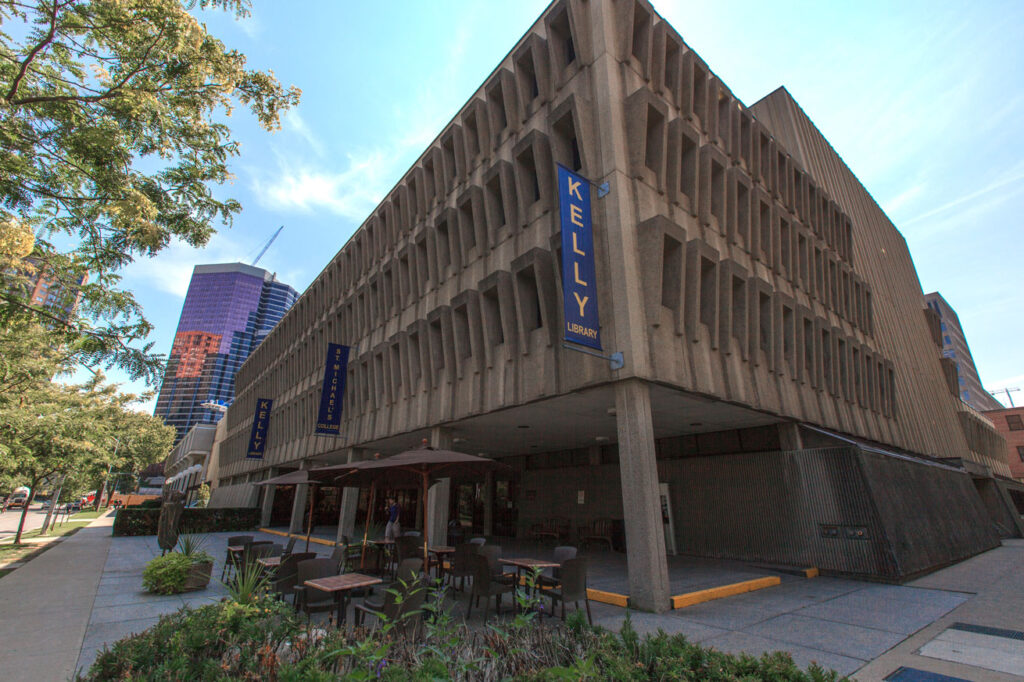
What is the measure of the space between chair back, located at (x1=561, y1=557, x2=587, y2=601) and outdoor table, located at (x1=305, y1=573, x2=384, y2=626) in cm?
308

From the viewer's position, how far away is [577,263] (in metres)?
10.7

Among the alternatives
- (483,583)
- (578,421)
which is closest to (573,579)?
(483,583)

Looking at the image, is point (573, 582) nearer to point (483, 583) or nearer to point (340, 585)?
point (483, 583)

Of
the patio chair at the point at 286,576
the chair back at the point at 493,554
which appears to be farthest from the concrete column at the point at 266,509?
the chair back at the point at 493,554

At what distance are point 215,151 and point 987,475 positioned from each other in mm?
45621

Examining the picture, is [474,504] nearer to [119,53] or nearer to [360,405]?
[360,405]

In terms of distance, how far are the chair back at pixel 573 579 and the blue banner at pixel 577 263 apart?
447 cm

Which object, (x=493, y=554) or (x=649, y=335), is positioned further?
(x=649, y=335)

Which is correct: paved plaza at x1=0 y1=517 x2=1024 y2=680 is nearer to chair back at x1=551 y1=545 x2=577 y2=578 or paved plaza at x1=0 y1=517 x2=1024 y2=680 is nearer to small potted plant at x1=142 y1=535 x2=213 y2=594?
small potted plant at x1=142 y1=535 x2=213 y2=594

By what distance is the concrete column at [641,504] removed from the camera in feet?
29.7

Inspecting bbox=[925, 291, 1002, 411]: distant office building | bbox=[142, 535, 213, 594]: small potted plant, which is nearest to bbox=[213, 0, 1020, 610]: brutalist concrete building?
bbox=[142, 535, 213, 594]: small potted plant

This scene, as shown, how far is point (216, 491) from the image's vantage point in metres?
54.9

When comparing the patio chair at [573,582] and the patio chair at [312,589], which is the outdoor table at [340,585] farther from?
the patio chair at [573,582]

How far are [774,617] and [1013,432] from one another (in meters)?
81.1
